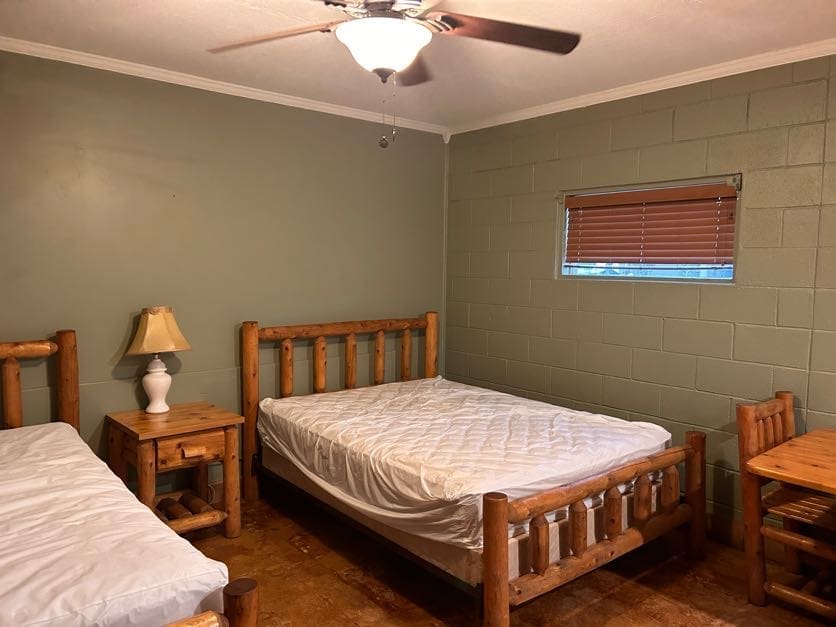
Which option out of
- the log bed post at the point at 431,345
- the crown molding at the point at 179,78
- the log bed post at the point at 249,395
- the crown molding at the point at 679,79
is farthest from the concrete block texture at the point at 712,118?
the log bed post at the point at 249,395

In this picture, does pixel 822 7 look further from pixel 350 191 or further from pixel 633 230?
pixel 350 191

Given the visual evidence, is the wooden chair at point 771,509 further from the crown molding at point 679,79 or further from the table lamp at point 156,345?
the table lamp at point 156,345

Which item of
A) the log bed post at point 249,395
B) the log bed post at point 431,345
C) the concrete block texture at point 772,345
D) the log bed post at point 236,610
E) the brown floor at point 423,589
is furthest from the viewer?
the log bed post at point 431,345

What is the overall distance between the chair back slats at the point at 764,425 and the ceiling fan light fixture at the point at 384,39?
192 cm

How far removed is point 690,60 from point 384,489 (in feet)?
8.15

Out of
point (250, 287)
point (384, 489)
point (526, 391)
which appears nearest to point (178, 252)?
point (250, 287)

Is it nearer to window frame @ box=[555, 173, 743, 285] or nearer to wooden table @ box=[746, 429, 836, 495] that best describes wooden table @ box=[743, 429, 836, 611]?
wooden table @ box=[746, 429, 836, 495]

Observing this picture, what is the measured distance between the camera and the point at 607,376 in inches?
145

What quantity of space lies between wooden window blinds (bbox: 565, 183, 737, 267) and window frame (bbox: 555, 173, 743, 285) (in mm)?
20

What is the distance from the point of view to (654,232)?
3.46 m

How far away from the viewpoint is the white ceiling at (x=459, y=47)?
2422 mm

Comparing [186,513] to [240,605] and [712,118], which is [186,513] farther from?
[712,118]

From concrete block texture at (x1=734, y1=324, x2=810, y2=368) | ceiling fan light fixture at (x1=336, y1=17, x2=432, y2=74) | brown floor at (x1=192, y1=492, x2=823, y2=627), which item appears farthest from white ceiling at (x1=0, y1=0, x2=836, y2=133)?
brown floor at (x1=192, y1=492, x2=823, y2=627)

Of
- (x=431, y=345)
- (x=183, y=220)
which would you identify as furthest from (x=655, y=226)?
(x=183, y=220)
